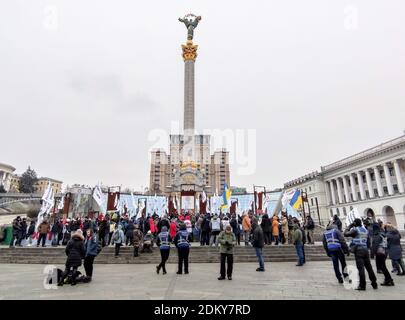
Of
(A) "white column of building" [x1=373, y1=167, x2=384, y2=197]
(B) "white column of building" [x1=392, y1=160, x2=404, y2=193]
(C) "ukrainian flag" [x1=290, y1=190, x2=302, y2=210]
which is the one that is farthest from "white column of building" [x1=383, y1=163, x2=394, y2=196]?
(C) "ukrainian flag" [x1=290, y1=190, x2=302, y2=210]

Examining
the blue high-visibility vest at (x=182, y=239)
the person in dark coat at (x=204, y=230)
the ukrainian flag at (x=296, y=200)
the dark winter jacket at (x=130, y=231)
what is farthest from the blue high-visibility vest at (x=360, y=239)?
the ukrainian flag at (x=296, y=200)

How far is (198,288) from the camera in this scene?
753cm

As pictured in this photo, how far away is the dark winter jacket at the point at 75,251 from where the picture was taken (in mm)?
8109

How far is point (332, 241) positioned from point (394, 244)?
2866mm

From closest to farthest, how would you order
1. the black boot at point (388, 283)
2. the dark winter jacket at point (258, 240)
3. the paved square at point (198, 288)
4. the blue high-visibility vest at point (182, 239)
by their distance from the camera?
the paved square at point (198, 288) < the black boot at point (388, 283) < the blue high-visibility vest at point (182, 239) < the dark winter jacket at point (258, 240)

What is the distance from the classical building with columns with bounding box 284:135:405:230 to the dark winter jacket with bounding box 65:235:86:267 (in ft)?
186

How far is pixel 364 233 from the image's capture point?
748 centimetres

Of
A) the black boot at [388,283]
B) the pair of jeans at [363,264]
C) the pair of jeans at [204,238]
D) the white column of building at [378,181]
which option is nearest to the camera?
the pair of jeans at [363,264]

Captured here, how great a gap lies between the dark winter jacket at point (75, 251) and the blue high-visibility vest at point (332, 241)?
25.6ft

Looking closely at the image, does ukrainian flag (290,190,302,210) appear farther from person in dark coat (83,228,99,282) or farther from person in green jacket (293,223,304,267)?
person in dark coat (83,228,99,282)

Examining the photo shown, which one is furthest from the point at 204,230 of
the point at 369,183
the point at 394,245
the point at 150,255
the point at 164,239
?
the point at 369,183

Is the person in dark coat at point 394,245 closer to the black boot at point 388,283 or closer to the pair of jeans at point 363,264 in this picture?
the black boot at point 388,283
